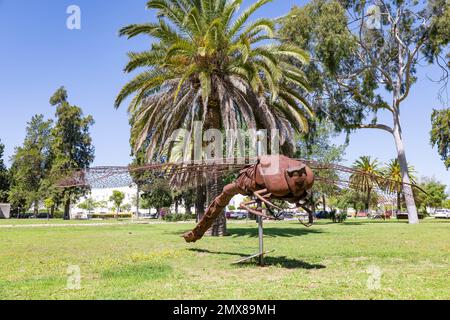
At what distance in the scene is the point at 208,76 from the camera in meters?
19.0

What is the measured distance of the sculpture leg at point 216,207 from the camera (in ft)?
34.4

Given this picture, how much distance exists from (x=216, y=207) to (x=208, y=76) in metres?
9.31

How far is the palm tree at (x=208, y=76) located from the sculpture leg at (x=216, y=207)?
7.43 m

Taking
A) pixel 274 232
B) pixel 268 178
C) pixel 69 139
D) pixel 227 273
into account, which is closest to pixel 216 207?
pixel 227 273

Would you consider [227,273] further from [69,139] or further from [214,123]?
[69,139]

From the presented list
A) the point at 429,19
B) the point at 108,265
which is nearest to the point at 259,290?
the point at 108,265

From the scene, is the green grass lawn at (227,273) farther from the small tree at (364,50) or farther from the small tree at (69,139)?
the small tree at (69,139)

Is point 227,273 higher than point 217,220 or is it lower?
lower

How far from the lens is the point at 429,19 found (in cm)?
3256

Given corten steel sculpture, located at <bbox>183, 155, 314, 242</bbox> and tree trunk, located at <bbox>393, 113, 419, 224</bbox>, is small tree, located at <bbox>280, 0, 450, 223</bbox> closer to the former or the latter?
tree trunk, located at <bbox>393, 113, 419, 224</bbox>

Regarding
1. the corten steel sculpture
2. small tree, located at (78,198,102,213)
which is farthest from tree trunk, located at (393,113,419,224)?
small tree, located at (78,198,102,213)

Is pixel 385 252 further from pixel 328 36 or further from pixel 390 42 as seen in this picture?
pixel 390 42
